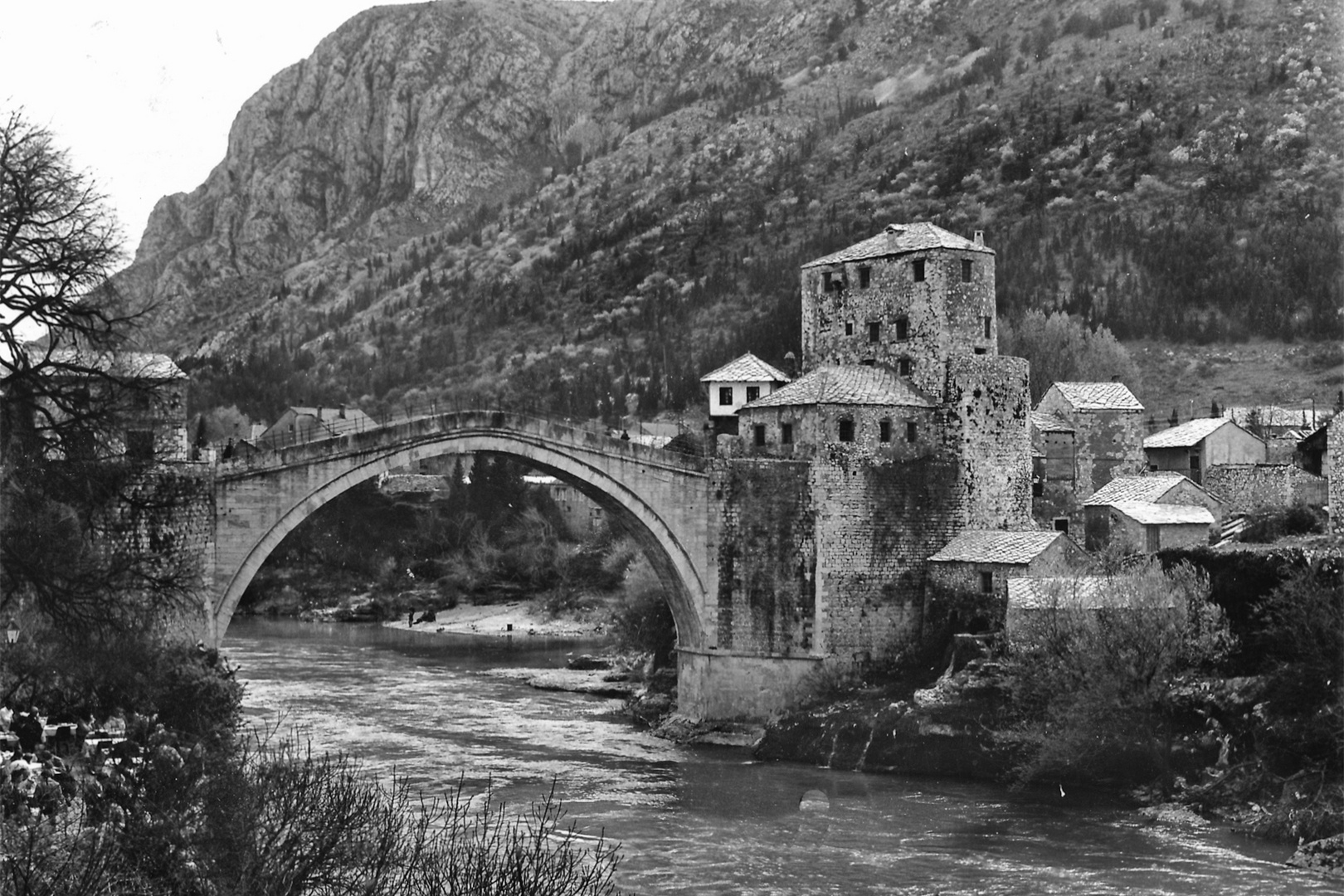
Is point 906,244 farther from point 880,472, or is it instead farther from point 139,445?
point 139,445

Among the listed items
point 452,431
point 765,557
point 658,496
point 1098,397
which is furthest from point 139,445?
point 1098,397

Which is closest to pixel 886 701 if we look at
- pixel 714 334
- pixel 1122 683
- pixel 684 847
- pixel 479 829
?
pixel 1122 683

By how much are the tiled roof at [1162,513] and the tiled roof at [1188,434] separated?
12.3 m

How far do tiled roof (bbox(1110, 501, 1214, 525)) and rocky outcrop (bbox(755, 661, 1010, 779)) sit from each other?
11.6m

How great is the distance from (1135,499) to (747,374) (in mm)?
16070

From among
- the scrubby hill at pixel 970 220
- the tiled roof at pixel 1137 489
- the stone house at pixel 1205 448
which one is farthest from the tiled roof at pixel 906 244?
the scrubby hill at pixel 970 220

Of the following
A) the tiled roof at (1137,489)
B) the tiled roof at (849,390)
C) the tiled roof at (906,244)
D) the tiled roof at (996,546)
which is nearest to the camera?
the tiled roof at (996,546)

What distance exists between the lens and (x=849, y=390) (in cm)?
5338

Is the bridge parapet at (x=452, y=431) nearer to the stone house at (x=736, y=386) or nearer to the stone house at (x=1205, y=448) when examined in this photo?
the stone house at (x=736, y=386)

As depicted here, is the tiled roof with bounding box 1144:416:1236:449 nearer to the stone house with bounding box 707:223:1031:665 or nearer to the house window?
the stone house with bounding box 707:223:1031:665

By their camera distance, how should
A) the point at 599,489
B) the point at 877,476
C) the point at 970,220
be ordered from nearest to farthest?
the point at 877,476 < the point at 599,489 < the point at 970,220

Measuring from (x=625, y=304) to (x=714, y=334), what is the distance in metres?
21.7

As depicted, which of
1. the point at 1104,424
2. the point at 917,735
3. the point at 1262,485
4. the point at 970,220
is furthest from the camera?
the point at 970,220

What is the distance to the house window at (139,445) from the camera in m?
23.0
